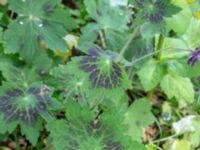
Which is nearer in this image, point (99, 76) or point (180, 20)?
point (99, 76)

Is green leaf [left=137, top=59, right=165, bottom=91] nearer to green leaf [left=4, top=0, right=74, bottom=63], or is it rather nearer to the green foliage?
the green foliage

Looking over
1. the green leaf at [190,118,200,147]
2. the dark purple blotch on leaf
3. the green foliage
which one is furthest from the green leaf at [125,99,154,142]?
the dark purple blotch on leaf

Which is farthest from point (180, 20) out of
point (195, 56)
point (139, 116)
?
point (139, 116)

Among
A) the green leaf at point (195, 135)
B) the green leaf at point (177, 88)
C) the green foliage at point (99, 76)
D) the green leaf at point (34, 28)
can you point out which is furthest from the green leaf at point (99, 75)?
the green leaf at point (195, 135)

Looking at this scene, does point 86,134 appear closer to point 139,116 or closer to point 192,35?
point 139,116

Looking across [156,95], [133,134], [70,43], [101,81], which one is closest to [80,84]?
[101,81]

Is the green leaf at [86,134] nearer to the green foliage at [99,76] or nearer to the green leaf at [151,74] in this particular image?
the green foliage at [99,76]

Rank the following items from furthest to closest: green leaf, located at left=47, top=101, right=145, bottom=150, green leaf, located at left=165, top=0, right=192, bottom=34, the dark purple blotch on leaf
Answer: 1. green leaf, located at left=165, top=0, right=192, bottom=34
2. the dark purple blotch on leaf
3. green leaf, located at left=47, top=101, right=145, bottom=150

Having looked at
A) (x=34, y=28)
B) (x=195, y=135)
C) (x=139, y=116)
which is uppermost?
(x=34, y=28)
